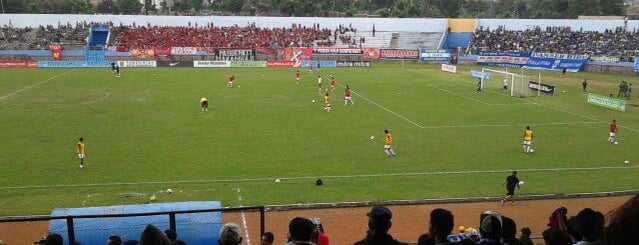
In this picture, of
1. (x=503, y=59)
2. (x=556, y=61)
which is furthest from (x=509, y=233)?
(x=503, y=59)

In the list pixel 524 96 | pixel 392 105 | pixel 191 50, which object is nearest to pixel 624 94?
pixel 524 96

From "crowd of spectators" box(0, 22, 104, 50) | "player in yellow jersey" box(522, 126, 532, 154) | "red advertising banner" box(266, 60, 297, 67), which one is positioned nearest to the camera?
"player in yellow jersey" box(522, 126, 532, 154)

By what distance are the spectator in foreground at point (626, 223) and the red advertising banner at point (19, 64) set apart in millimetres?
71889

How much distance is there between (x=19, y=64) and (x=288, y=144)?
51.0 m

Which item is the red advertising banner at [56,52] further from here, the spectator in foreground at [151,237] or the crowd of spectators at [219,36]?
the spectator in foreground at [151,237]

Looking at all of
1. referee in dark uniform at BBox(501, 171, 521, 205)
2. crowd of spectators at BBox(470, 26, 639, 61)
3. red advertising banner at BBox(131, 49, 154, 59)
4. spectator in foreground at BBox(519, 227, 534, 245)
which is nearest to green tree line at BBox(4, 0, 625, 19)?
crowd of spectators at BBox(470, 26, 639, 61)

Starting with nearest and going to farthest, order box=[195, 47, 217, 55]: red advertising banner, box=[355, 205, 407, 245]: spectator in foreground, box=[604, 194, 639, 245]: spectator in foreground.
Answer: box=[604, 194, 639, 245]: spectator in foreground < box=[355, 205, 407, 245]: spectator in foreground < box=[195, 47, 217, 55]: red advertising banner

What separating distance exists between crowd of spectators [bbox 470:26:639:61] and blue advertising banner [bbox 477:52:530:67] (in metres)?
7.03

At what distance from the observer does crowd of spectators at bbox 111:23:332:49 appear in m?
80.5

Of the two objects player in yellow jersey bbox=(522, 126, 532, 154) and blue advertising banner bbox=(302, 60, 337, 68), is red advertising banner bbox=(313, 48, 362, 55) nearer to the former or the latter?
blue advertising banner bbox=(302, 60, 337, 68)

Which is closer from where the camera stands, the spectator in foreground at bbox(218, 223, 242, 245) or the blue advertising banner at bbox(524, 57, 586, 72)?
the spectator in foreground at bbox(218, 223, 242, 245)

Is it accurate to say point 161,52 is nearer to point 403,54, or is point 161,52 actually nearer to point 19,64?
point 19,64

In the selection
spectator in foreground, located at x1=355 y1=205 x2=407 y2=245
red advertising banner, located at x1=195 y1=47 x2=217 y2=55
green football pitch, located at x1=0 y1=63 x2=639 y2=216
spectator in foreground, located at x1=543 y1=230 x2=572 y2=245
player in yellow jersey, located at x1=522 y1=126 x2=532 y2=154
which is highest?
spectator in foreground, located at x1=355 y1=205 x2=407 y2=245

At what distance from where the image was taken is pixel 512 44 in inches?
3270
